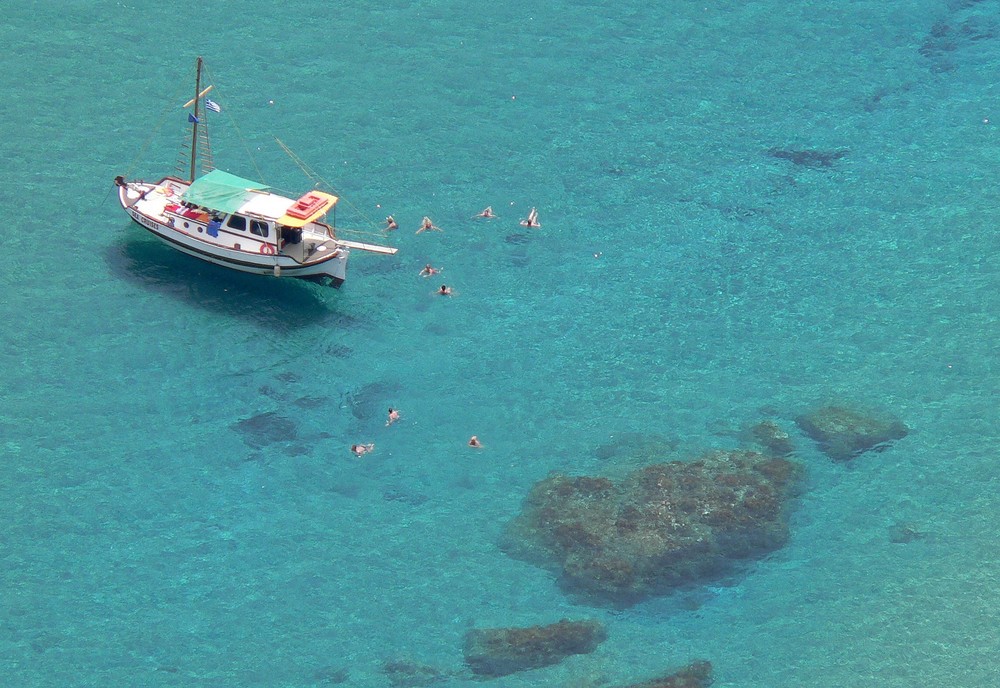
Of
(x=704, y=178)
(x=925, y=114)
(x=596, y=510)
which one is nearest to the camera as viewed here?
(x=596, y=510)

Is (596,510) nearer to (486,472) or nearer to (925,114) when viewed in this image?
(486,472)

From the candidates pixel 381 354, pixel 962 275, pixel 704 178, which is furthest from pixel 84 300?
pixel 962 275

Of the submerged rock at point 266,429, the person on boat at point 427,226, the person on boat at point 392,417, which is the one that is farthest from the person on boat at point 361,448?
the person on boat at point 427,226

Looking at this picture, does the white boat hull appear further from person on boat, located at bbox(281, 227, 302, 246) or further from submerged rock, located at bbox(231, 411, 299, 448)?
submerged rock, located at bbox(231, 411, 299, 448)

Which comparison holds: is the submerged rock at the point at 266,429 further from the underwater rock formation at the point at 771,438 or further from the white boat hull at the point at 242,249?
the underwater rock formation at the point at 771,438

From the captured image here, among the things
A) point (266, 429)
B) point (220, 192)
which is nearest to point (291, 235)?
point (220, 192)

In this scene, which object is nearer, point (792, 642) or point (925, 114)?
point (792, 642)
